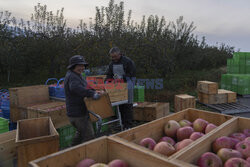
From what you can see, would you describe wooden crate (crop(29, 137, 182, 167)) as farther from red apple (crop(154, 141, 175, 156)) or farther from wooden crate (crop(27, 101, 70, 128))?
wooden crate (crop(27, 101, 70, 128))

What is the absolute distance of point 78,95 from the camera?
3.28 m

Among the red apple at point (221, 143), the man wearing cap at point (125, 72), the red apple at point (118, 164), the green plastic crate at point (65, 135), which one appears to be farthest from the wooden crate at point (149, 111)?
the red apple at point (118, 164)

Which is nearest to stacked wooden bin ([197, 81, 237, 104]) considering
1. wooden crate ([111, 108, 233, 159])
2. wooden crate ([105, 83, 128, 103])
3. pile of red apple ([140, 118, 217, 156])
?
wooden crate ([105, 83, 128, 103])

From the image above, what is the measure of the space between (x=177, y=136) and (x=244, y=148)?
0.61 m

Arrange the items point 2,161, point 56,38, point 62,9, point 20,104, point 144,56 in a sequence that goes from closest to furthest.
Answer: point 2,161 → point 20,104 → point 144,56 → point 56,38 → point 62,9

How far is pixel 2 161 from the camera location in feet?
8.96

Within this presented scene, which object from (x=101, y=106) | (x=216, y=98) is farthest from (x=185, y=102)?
(x=101, y=106)

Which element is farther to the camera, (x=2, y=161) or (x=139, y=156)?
(x=2, y=161)

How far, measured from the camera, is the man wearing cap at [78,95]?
315 cm

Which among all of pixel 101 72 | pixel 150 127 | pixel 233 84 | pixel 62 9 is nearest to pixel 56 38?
pixel 62 9

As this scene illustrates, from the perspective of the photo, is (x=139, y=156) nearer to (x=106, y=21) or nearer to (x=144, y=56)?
(x=144, y=56)

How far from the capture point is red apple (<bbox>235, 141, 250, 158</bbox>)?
170 centimetres

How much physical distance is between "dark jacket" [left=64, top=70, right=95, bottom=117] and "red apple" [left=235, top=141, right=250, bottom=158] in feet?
6.74

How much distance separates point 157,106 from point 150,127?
3.90 meters
